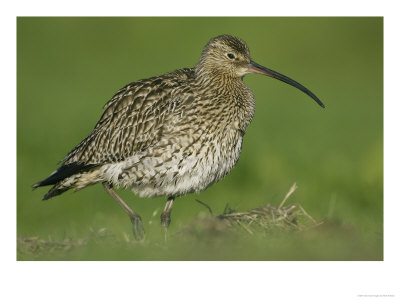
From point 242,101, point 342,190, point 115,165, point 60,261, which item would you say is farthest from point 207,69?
point 342,190

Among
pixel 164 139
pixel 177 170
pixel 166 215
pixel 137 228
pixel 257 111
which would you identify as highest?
pixel 257 111

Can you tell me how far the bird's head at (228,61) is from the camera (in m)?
8.66

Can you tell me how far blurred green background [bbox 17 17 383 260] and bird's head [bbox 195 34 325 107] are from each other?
6.63 ft

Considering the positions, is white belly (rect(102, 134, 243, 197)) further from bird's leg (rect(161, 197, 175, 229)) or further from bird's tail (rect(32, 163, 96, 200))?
bird's leg (rect(161, 197, 175, 229))

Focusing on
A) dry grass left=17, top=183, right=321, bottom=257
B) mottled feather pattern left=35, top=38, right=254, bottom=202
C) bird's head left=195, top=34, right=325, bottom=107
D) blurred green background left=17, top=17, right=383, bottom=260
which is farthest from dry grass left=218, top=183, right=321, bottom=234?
bird's head left=195, top=34, right=325, bottom=107

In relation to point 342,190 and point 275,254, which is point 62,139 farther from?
point 275,254

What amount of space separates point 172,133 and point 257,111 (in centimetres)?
916

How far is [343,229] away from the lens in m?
7.70

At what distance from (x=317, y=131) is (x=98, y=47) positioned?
5092 mm

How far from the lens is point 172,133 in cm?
810

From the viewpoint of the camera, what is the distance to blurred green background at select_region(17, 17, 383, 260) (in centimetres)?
1168

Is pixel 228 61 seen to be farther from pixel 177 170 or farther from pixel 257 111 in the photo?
pixel 257 111

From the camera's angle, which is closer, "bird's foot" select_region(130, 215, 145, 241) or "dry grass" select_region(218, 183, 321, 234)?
"dry grass" select_region(218, 183, 321, 234)

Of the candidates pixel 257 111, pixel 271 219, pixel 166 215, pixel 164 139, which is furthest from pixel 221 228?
pixel 257 111
